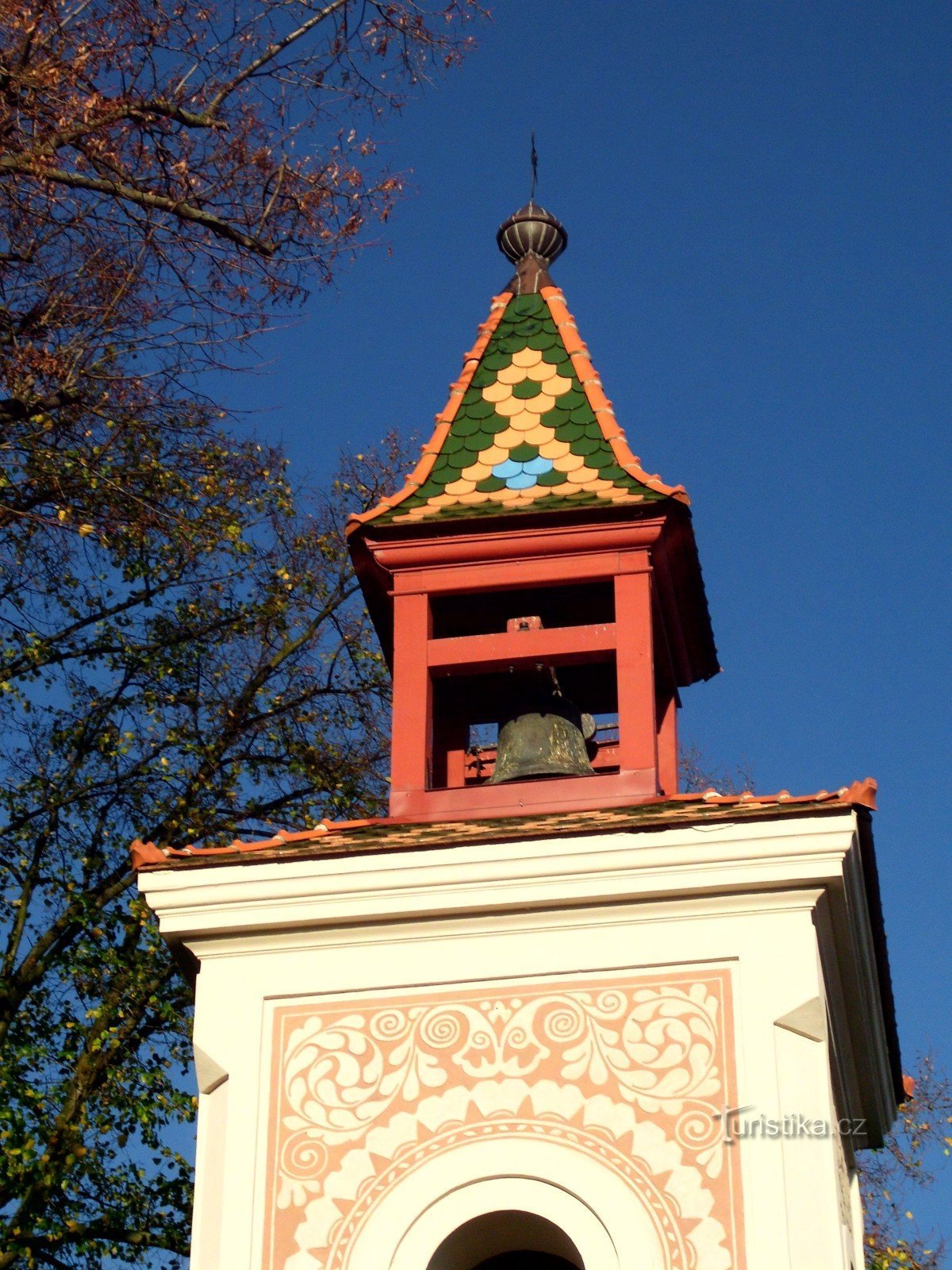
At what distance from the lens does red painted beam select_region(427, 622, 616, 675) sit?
12055 millimetres

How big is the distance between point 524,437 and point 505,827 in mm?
3055

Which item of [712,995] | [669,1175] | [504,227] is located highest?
[504,227]

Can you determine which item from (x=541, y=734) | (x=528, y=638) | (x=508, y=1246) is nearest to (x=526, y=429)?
(x=528, y=638)

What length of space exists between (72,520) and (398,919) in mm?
4293

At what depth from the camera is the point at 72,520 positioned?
1368 cm

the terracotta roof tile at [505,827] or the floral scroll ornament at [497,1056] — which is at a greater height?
the terracotta roof tile at [505,827]

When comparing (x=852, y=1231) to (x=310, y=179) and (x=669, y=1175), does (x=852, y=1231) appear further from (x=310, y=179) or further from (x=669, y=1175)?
(x=310, y=179)

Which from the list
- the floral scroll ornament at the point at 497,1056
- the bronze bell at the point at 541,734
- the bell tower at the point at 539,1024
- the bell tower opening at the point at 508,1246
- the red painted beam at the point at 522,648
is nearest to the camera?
the bell tower at the point at 539,1024

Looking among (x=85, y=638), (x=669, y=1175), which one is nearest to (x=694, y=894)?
(x=669, y=1175)

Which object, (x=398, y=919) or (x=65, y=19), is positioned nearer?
(x=398, y=919)

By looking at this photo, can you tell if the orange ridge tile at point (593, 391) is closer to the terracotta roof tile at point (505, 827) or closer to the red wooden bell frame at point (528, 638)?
the red wooden bell frame at point (528, 638)

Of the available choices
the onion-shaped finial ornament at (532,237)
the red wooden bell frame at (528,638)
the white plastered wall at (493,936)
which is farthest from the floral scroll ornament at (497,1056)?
the onion-shaped finial ornament at (532,237)

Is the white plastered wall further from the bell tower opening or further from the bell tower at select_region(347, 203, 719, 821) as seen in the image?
the bell tower at select_region(347, 203, 719, 821)

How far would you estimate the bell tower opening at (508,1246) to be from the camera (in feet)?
32.5
